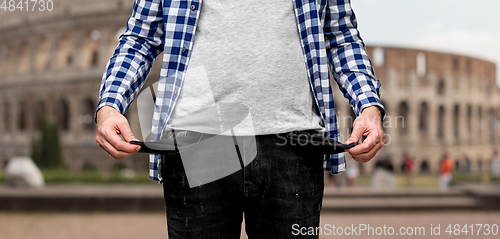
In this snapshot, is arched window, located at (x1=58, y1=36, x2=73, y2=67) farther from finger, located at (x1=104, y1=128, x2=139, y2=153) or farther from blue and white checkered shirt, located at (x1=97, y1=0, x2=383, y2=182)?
finger, located at (x1=104, y1=128, x2=139, y2=153)

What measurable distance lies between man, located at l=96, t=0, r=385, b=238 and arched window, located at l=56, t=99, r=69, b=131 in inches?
925

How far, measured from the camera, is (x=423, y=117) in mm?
28922

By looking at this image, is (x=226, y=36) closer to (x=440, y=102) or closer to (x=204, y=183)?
(x=204, y=183)

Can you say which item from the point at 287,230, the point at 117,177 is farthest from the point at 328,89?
the point at 117,177

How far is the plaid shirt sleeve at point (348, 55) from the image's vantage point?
108 centimetres

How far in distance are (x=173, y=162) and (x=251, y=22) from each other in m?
0.41

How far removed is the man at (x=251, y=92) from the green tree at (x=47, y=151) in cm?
1684

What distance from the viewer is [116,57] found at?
1084 mm

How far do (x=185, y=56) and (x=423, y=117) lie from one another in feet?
99.9

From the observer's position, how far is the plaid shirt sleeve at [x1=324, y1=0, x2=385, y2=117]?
108 cm

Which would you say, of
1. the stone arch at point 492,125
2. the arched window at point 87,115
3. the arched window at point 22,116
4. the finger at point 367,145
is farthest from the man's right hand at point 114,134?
the stone arch at point 492,125

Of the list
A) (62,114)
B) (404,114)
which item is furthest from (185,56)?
(404,114)

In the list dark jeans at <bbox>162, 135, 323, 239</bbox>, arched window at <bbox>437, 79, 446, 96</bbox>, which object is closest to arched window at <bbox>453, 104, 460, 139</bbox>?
arched window at <bbox>437, 79, 446, 96</bbox>

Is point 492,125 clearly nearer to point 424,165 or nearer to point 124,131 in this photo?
point 424,165
